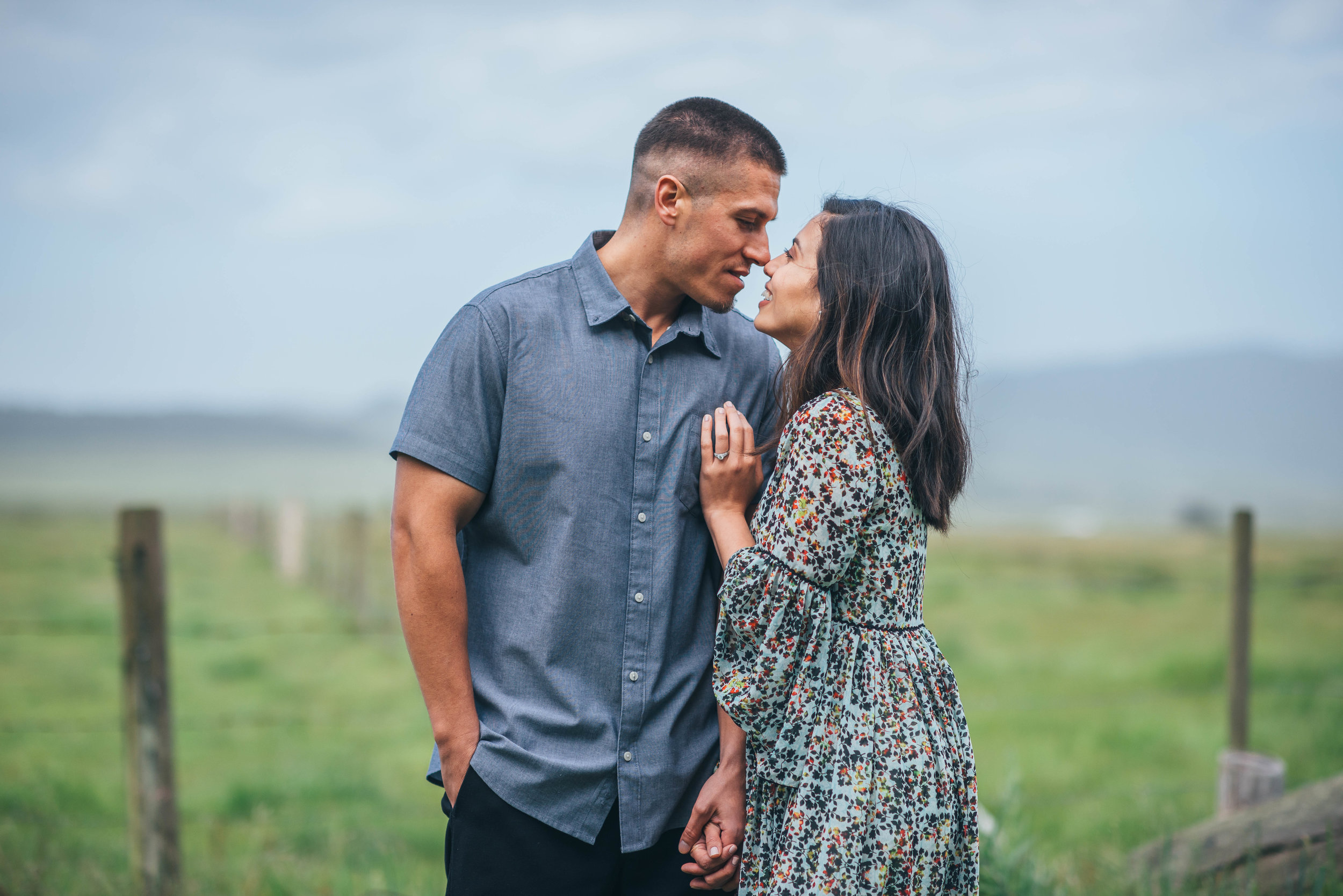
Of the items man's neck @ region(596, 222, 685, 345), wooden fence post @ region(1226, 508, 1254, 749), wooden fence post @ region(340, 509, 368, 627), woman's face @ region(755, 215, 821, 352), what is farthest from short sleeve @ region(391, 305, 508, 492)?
wooden fence post @ region(340, 509, 368, 627)

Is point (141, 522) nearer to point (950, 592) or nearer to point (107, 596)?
point (950, 592)

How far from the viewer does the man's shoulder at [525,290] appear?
6.77ft

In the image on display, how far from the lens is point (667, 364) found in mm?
2168

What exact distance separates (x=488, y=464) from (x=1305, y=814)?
122 inches

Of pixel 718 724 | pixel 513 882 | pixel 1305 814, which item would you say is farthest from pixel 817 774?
pixel 1305 814

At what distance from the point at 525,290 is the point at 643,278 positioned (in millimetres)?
266

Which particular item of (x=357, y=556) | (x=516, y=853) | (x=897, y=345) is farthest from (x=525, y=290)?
(x=357, y=556)

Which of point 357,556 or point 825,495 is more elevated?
point 825,495

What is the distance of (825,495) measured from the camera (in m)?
1.81

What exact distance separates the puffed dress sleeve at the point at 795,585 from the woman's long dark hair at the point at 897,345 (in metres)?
0.09

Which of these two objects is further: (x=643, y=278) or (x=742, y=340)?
(x=742, y=340)

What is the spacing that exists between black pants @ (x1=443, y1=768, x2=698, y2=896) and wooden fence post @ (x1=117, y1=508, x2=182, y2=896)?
7.25ft

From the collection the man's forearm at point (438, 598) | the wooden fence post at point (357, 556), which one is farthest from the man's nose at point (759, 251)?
the wooden fence post at point (357, 556)

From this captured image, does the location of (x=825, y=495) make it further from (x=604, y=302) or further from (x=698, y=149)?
(x=698, y=149)
